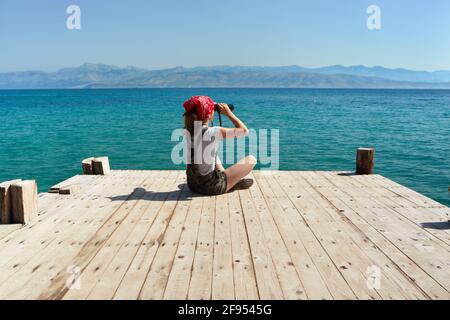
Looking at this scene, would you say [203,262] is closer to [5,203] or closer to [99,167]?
[5,203]

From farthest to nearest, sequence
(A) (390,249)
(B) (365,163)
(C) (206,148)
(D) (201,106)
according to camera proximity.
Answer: (B) (365,163) → (C) (206,148) → (D) (201,106) → (A) (390,249)

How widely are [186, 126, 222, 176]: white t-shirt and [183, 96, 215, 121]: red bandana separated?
0.23 meters

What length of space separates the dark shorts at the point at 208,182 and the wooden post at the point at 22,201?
2306 millimetres

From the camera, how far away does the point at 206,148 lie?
6.04m

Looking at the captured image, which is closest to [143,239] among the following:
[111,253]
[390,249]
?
[111,253]

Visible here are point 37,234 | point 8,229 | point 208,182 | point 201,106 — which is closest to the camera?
point 37,234

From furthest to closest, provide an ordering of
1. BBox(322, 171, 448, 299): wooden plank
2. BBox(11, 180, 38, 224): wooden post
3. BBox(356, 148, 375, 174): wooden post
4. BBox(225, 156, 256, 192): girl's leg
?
BBox(356, 148, 375, 174): wooden post < BBox(225, 156, 256, 192): girl's leg < BBox(11, 180, 38, 224): wooden post < BBox(322, 171, 448, 299): wooden plank

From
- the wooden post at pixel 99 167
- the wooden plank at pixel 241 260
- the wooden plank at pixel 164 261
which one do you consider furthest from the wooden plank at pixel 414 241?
the wooden post at pixel 99 167

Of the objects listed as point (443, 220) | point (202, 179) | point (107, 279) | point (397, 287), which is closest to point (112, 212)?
point (202, 179)

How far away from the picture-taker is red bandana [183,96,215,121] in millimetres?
5824

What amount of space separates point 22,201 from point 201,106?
270 centimetres

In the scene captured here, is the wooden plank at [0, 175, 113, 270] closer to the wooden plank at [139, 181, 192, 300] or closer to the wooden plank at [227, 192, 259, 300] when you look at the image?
the wooden plank at [139, 181, 192, 300]

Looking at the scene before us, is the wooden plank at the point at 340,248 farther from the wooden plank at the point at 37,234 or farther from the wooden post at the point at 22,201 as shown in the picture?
the wooden post at the point at 22,201

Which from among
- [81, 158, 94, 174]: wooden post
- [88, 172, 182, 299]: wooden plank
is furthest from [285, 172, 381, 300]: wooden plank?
[81, 158, 94, 174]: wooden post
